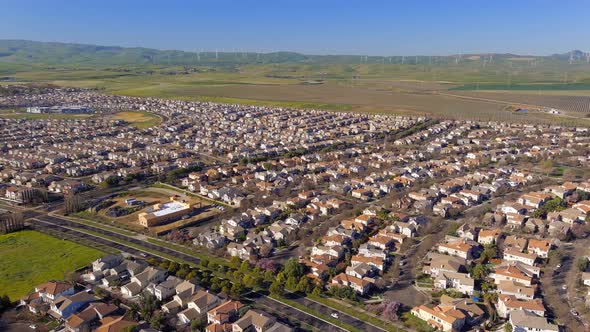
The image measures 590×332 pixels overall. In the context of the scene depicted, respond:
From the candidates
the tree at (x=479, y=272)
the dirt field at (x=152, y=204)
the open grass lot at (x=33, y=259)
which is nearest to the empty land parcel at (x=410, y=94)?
the dirt field at (x=152, y=204)

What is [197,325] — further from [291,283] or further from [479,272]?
[479,272]

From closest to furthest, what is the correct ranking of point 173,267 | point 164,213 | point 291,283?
1. point 291,283
2. point 173,267
3. point 164,213

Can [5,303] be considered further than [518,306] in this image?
Yes

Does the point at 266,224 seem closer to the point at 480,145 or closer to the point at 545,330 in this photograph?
the point at 545,330

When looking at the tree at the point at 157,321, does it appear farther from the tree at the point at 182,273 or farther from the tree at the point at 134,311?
the tree at the point at 182,273

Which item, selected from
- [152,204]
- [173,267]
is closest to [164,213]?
[152,204]

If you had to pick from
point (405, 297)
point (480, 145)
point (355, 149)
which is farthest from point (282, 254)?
point (480, 145)
